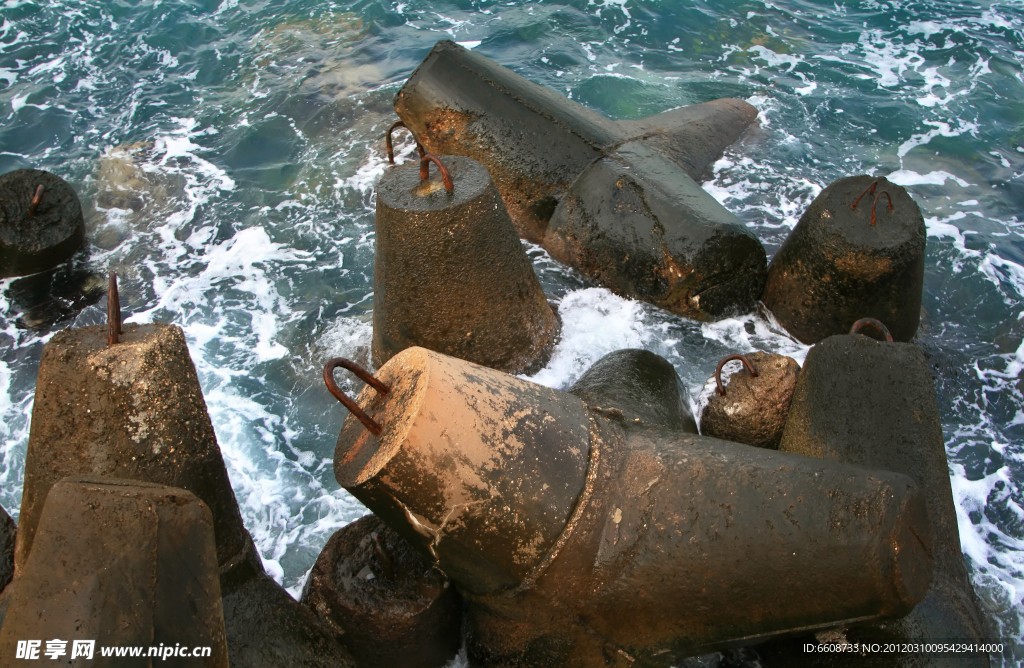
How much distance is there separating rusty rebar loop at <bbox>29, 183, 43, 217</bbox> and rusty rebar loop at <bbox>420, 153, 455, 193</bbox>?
11.7ft

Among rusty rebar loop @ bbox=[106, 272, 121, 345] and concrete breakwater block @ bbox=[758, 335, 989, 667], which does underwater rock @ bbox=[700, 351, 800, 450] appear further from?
rusty rebar loop @ bbox=[106, 272, 121, 345]

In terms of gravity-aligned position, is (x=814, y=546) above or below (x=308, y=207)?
above

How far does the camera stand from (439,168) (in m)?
4.13

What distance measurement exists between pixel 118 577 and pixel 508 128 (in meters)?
4.30

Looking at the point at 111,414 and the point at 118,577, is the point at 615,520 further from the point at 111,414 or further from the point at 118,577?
the point at 111,414

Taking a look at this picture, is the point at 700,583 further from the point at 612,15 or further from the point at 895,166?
the point at 612,15

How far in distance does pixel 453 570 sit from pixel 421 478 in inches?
19.4

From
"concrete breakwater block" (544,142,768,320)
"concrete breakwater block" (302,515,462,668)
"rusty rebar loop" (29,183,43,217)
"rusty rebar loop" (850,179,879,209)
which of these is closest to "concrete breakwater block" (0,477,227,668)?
"concrete breakwater block" (302,515,462,668)

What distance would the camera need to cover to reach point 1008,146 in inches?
297

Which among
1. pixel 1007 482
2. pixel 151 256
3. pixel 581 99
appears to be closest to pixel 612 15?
pixel 581 99

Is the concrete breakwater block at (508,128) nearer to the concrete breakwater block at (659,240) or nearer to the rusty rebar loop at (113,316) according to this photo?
the concrete breakwater block at (659,240)

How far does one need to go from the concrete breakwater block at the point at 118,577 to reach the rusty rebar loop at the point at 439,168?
2.22 m

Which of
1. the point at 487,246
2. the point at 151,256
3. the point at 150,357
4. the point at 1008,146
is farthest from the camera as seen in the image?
the point at 1008,146

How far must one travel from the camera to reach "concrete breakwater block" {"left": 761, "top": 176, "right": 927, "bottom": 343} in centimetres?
452
